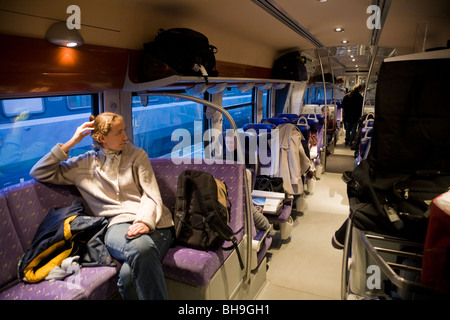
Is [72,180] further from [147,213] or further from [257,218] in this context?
[257,218]

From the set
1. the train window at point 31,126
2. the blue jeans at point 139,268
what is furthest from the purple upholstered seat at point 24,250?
the train window at point 31,126

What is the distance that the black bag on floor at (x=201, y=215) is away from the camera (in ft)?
7.79

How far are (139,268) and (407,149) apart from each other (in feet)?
5.57

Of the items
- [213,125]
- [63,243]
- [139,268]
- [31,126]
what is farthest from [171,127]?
[139,268]

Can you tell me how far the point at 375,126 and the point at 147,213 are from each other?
62.4 inches

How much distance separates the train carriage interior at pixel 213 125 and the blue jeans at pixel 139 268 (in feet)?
0.42

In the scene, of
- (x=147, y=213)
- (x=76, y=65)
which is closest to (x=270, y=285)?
(x=147, y=213)

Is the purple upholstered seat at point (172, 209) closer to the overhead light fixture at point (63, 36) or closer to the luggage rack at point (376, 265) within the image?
the luggage rack at point (376, 265)

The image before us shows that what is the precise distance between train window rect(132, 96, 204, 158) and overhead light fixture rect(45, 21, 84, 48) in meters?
1.71

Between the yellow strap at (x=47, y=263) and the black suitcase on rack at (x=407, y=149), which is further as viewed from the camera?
the yellow strap at (x=47, y=263)

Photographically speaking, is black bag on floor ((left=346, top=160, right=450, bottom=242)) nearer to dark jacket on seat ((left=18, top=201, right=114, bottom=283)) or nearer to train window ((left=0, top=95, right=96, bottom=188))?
dark jacket on seat ((left=18, top=201, right=114, bottom=283))

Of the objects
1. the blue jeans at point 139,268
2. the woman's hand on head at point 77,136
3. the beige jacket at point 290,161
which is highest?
the woman's hand on head at point 77,136

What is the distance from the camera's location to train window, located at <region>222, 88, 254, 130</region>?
6.35 metres

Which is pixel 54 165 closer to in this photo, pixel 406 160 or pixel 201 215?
pixel 201 215
